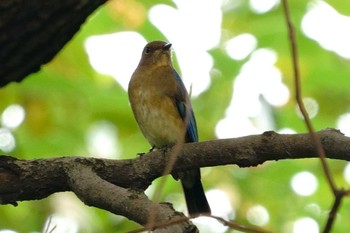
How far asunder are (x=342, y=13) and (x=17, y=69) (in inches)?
63.2

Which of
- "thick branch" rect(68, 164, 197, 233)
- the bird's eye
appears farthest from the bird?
"thick branch" rect(68, 164, 197, 233)

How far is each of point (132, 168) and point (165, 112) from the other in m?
1.86

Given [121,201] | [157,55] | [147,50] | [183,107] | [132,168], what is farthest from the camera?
[147,50]

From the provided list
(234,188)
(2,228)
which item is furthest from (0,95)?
(234,188)

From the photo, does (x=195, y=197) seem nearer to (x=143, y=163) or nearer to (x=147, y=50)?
(x=147, y=50)

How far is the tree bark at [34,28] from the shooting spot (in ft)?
8.46

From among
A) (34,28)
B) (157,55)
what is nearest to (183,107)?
(157,55)

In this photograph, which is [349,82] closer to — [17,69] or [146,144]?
[146,144]

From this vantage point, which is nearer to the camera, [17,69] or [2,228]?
[17,69]

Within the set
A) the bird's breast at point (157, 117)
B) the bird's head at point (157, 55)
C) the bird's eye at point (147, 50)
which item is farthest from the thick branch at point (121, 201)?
the bird's eye at point (147, 50)

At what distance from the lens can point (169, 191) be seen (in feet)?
15.0

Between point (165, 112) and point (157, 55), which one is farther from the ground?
point (157, 55)

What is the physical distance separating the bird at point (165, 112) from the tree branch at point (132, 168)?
141 centimetres

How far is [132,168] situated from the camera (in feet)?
9.61
